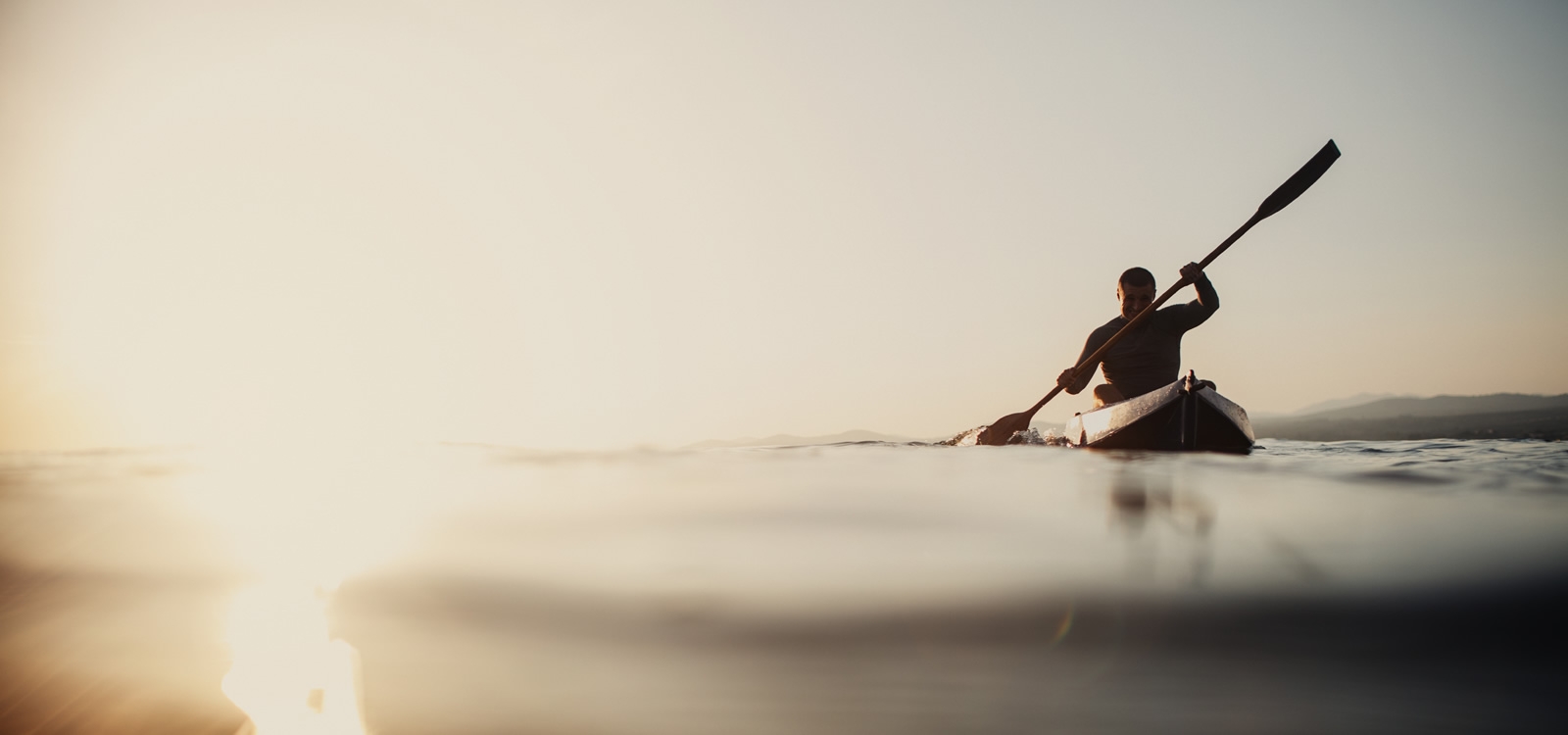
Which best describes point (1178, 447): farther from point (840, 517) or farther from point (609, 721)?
point (609, 721)

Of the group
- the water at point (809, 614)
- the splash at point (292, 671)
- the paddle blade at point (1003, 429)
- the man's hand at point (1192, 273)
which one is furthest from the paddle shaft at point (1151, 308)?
the splash at point (292, 671)

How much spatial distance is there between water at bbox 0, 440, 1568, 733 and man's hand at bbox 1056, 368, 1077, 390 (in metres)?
4.95

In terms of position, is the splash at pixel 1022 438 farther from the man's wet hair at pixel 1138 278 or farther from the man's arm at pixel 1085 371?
the man's wet hair at pixel 1138 278

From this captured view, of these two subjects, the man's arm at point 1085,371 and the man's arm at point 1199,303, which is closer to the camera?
the man's arm at point 1199,303

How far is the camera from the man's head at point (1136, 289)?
27.7ft

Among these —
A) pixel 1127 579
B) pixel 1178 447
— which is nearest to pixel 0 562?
pixel 1127 579

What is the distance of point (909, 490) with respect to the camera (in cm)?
392

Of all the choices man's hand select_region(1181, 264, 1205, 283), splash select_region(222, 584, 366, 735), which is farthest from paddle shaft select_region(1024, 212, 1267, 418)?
splash select_region(222, 584, 366, 735)

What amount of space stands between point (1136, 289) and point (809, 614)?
26.3 feet

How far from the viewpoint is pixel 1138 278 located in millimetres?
8438

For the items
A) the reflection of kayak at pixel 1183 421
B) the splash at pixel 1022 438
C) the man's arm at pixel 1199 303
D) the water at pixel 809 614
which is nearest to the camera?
the water at pixel 809 614

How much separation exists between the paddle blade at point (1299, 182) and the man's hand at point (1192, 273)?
66.6 inches

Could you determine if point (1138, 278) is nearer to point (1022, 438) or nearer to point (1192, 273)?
point (1192, 273)

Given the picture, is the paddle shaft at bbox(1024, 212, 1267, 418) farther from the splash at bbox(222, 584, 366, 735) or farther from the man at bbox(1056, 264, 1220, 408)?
the splash at bbox(222, 584, 366, 735)
